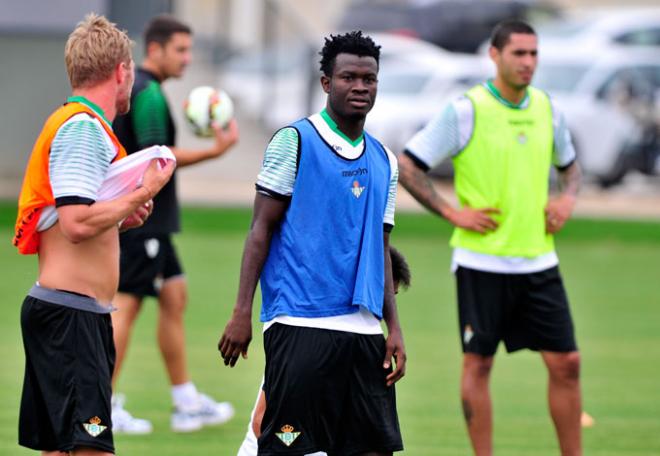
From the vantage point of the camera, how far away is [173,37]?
892 centimetres

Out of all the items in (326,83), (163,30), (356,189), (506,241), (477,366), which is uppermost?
(326,83)

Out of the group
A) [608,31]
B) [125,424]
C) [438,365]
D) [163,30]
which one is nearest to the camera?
[125,424]

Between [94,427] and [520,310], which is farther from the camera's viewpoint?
[520,310]

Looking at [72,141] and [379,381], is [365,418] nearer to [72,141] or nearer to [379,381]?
[379,381]

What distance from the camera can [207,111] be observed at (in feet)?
30.8

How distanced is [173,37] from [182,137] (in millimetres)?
16285

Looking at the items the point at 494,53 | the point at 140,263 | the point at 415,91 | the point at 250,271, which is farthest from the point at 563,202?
the point at 415,91

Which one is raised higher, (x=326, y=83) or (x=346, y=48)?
(x=346, y=48)

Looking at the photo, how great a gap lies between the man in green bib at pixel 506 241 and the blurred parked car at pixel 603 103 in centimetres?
1678

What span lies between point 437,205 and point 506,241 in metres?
0.46

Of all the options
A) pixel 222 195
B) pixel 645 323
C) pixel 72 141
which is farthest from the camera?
pixel 222 195

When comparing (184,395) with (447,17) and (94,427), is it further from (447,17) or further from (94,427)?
(447,17)

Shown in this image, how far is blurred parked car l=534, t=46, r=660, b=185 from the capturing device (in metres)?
24.6

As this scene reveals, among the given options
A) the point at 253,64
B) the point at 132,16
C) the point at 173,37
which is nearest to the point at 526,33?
the point at 173,37
